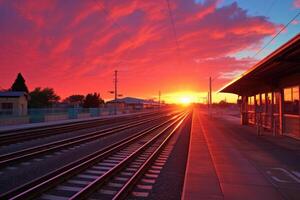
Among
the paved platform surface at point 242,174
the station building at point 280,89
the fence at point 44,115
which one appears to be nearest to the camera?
the paved platform surface at point 242,174

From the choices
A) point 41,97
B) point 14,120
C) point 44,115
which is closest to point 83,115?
point 44,115

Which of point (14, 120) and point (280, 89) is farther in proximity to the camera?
point (14, 120)

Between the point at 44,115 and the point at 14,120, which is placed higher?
the point at 44,115

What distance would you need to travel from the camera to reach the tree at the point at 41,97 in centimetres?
7856

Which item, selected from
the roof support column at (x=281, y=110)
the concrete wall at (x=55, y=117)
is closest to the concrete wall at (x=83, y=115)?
the concrete wall at (x=55, y=117)

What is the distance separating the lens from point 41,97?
3349 inches

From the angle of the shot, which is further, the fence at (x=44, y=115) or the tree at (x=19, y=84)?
the tree at (x=19, y=84)

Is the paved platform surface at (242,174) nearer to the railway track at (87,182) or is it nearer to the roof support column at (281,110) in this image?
the railway track at (87,182)

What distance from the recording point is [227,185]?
7.71 meters

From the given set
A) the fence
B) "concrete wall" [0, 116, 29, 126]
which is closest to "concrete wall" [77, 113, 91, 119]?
the fence

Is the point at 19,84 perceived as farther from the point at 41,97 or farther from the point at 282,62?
the point at 282,62

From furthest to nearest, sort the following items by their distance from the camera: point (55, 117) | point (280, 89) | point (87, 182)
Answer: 1. point (55, 117)
2. point (280, 89)
3. point (87, 182)

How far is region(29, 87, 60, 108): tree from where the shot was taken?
7856 centimetres

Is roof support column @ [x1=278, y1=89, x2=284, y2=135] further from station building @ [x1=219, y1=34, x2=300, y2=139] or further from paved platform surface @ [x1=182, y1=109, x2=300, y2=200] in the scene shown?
paved platform surface @ [x1=182, y1=109, x2=300, y2=200]
